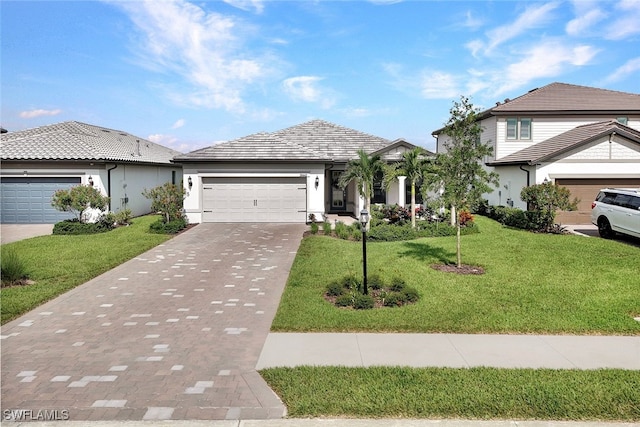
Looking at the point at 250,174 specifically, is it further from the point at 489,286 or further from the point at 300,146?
the point at 489,286

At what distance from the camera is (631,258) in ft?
43.3

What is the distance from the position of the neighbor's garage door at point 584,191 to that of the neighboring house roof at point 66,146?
21746 mm

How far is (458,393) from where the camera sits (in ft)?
18.5

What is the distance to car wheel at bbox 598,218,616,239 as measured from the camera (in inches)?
672

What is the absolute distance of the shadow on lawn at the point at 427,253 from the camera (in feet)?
45.4

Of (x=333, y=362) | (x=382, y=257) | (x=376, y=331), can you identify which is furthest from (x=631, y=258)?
(x=333, y=362)

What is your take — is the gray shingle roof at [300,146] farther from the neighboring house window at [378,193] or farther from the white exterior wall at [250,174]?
the neighboring house window at [378,193]

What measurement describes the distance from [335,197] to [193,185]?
31.1ft

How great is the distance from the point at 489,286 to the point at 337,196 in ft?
61.2

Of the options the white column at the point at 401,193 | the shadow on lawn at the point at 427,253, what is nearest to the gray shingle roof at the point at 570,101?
the white column at the point at 401,193

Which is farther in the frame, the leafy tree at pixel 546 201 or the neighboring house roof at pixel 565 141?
the neighboring house roof at pixel 565 141

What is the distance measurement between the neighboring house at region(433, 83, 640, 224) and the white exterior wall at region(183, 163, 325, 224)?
27.7 feet

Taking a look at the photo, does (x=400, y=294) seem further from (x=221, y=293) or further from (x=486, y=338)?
(x=221, y=293)

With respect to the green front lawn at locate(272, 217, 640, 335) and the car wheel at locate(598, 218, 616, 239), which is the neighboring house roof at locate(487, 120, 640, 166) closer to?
the car wheel at locate(598, 218, 616, 239)
